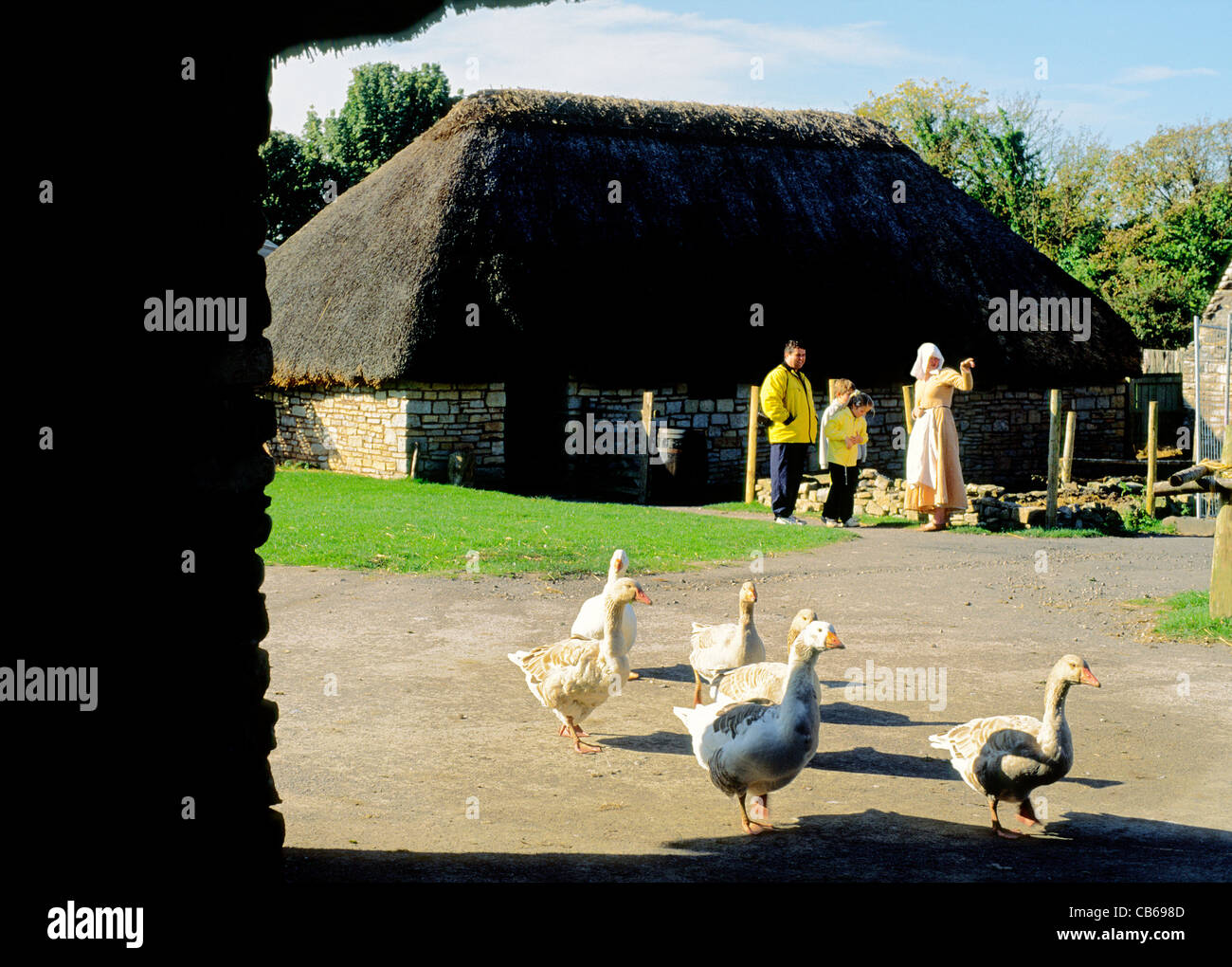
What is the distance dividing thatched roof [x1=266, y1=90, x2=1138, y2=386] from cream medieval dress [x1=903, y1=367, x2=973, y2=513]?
8356 millimetres

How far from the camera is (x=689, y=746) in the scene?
689 centimetres

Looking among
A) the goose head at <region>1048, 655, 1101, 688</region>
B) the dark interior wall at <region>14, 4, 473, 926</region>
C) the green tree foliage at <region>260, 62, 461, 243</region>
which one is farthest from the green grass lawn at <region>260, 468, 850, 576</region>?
the green tree foliage at <region>260, 62, 461, 243</region>

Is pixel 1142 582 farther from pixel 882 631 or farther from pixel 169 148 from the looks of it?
pixel 169 148

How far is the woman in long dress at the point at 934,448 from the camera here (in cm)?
1487

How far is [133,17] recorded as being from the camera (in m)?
3.71

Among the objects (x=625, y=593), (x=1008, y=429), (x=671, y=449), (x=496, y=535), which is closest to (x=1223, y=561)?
(x=625, y=593)

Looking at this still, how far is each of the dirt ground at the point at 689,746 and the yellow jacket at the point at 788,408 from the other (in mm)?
3615

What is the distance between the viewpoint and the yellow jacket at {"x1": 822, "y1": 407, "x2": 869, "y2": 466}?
49.7 feet
